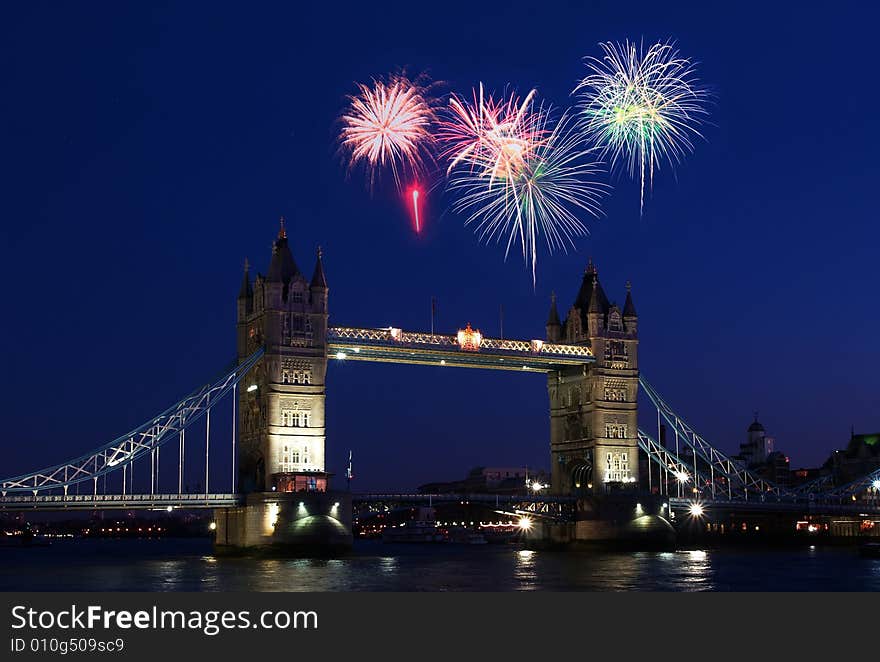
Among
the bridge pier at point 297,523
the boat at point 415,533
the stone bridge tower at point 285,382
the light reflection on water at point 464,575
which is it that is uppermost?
the stone bridge tower at point 285,382

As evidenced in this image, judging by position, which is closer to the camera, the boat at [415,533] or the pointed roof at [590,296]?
the pointed roof at [590,296]

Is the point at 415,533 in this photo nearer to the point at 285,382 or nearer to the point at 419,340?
the point at 419,340

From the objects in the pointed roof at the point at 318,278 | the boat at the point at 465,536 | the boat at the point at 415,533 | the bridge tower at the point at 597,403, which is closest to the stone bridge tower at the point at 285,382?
the pointed roof at the point at 318,278

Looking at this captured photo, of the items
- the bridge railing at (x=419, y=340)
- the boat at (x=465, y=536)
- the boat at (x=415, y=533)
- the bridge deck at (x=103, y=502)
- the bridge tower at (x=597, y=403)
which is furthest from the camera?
the boat at (x=415, y=533)

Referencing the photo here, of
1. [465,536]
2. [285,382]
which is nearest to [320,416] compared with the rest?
[285,382]

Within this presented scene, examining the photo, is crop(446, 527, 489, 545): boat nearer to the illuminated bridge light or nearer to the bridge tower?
the bridge tower

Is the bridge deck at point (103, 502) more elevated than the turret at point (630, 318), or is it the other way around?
the turret at point (630, 318)

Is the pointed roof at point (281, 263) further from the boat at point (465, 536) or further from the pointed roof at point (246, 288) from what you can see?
the boat at point (465, 536)
